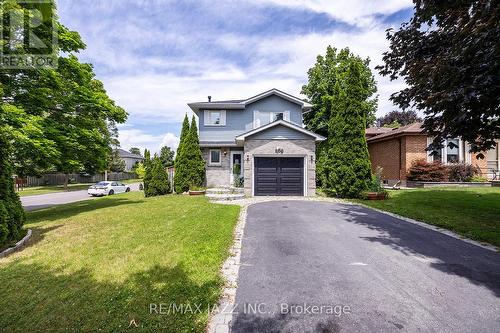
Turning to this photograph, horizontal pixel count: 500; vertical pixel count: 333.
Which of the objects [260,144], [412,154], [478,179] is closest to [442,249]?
[260,144]

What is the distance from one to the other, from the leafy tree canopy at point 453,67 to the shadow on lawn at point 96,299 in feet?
23.0

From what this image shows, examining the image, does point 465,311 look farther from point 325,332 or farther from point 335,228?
point 335,228

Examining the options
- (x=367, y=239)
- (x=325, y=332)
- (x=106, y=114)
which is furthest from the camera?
(x=106, y=114)

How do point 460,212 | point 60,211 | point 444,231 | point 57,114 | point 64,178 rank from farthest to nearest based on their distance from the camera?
point 64,178
point 60,211
point 57,114
point 460,212
point 444,231

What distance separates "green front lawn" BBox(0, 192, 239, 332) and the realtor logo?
6551 millimetres

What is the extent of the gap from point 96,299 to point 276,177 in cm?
1256

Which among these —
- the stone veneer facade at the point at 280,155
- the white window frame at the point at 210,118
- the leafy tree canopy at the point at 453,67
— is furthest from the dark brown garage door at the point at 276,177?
the leafy tree canopy at the point at 453,67

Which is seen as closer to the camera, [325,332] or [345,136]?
[325,332]

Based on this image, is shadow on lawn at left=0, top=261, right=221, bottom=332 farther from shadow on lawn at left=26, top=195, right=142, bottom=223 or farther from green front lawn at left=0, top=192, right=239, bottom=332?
shadow on lawn at left=26, top=195, right=142, bottom=223

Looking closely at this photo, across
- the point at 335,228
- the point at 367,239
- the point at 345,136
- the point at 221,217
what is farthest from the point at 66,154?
the point at 345,136

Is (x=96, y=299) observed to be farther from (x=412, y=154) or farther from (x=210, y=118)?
(x=412, y=154)

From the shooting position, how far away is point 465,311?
3.25 meters

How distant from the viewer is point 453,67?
5.88 metres

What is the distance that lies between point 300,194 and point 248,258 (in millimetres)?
10565
